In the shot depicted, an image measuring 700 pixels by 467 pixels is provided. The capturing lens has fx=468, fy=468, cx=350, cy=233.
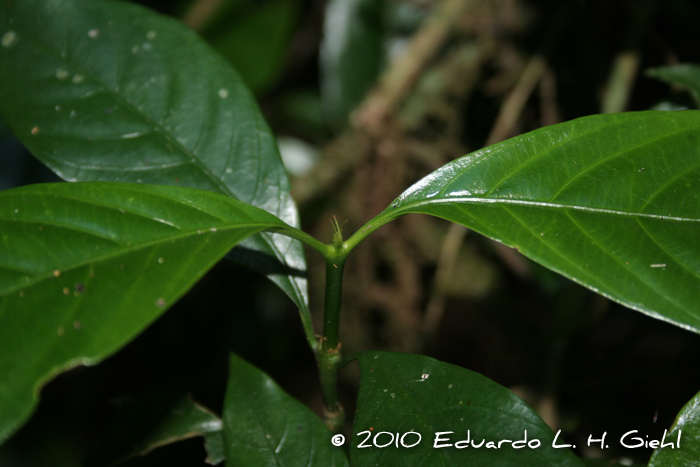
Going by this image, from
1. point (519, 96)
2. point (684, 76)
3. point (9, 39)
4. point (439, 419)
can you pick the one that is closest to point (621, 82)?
point (519, 96)

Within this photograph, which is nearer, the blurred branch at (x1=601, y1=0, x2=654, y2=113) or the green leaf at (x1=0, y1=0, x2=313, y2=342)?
the green leaf at (x1=0, y1=0, x2=313, y2=342)

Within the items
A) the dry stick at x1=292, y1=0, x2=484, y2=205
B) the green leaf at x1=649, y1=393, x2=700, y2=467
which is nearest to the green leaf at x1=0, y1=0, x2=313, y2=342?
the green leaf at x1=649, y1=393, x2=700, y2=467

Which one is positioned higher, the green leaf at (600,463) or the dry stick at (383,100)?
the dry stick at (383,100)

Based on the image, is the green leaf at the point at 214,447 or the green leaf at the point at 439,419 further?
the green leaf at the point at 214,447

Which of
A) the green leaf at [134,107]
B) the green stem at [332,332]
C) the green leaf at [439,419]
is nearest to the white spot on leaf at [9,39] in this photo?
the green leaf at [134,107]

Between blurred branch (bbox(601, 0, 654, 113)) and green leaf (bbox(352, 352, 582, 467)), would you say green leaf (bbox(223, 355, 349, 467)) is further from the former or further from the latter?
blurred branch (bbox(601, 0, 654, 113))
